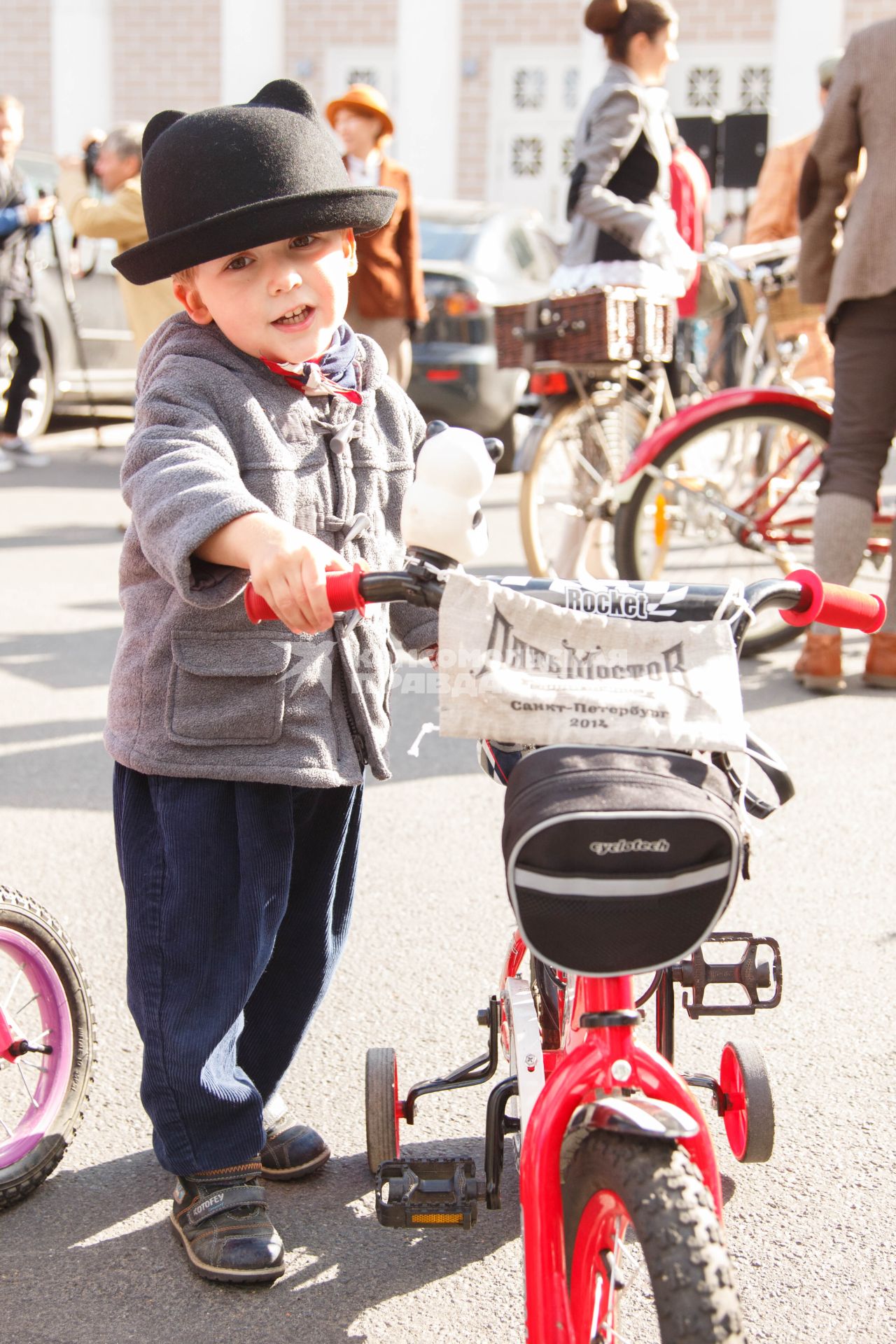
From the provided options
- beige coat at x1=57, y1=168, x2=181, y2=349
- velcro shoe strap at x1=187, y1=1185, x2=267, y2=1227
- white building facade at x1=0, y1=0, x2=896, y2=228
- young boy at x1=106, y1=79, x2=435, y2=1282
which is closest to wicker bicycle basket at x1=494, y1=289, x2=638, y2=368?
beige coat at x1=57, y1=168, x2=181, y2=349

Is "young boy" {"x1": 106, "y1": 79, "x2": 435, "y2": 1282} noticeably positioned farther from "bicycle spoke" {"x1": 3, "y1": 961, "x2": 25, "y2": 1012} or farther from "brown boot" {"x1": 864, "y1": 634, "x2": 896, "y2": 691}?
"brown boot" {"x1": 864, "y1": 634, "x2": 896, "y2": 691}

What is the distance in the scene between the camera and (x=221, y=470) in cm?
185

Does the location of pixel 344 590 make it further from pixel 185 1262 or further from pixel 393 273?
pixel 393 273

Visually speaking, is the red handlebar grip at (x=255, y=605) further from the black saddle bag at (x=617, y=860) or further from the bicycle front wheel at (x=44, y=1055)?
the bicycle front wheel at (x=44, y=1055)

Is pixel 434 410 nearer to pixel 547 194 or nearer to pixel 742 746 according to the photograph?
pixel 742 746

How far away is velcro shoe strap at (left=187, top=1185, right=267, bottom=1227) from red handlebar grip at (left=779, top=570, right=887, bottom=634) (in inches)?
44.4

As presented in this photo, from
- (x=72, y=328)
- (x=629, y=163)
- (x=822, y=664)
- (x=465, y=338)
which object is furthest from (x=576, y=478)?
(x=72, y=328)

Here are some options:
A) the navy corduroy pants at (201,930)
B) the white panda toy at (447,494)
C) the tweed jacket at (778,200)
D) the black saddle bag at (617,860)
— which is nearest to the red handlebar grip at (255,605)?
the white panda toy at (447,494)

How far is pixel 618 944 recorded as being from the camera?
5.01 feet

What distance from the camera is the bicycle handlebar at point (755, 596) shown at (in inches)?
61.2

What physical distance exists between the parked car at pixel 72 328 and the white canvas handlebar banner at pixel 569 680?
8354mm

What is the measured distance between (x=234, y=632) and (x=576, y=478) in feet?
12.6

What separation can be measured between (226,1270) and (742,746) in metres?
1.11

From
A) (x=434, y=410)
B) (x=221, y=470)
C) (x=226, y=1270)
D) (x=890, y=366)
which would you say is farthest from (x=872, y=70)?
(x=434, y=410)
